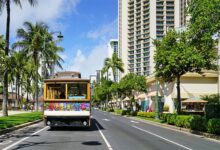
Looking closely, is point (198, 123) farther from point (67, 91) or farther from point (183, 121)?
point (67, 91)

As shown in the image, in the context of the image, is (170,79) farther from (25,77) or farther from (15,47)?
(25,77)

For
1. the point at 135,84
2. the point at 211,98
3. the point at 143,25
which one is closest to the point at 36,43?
the point at 135,84

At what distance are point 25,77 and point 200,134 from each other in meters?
77.2

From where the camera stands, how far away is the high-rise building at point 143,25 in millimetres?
172000

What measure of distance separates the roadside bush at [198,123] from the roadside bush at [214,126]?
1.19m

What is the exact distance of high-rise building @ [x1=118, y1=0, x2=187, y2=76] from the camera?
172 metres

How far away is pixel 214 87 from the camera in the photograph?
60.9 meters

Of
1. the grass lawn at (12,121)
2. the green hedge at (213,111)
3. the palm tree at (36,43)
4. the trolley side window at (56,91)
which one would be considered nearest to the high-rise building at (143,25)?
the palm tree at (36,43)

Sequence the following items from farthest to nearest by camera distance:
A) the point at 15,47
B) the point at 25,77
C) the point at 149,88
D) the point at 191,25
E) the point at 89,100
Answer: the point at 25,77, the point at 149,88, the point at 15,47, the point at 89,100, the point at 191,25

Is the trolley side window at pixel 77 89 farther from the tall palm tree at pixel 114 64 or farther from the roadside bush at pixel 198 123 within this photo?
the tall palm tree at pixel 114 64

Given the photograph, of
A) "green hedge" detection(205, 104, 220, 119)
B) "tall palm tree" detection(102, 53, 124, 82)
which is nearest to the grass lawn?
"green hedge" detection(205, 104, 220, 119)

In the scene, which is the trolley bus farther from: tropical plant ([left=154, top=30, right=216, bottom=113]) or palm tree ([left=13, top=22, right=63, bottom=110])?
palm tree ([left=13, top=22, right=63, bottom=110])

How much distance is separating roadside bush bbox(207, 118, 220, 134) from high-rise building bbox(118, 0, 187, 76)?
14286 centimetres

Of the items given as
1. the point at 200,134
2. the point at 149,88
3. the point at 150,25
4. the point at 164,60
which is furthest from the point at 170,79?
the point at 150,25
